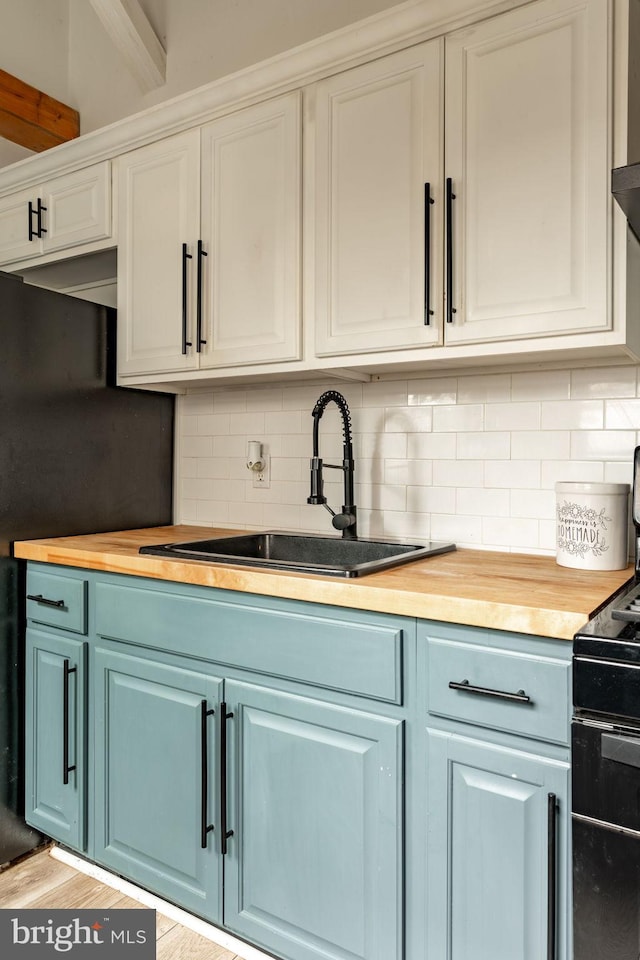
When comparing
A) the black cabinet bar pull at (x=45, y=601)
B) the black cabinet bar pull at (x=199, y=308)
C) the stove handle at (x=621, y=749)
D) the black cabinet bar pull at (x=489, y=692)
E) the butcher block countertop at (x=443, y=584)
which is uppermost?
the black cabinet bar pull at (x=199, y=308)

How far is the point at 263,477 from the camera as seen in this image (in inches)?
93.0

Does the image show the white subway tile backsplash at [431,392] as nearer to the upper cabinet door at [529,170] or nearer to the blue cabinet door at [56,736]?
the upper cabinet door at [529,170]

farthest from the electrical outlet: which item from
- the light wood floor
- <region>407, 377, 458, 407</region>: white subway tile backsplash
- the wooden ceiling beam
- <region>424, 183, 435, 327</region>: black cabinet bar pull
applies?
the wooden ceiling beam

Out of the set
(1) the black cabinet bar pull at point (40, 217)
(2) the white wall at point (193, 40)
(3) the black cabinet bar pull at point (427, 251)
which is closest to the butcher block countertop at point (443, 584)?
(3) the black cabinet bar pull at point (427, 251)

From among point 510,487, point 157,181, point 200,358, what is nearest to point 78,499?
point 200,358

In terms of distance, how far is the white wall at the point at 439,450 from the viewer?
176 centimetres

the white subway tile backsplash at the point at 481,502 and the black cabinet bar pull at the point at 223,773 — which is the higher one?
the white subway tile backsplash at the point at 481,502

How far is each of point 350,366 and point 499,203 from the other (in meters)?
0.54

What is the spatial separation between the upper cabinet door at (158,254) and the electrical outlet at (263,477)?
456 millimetres

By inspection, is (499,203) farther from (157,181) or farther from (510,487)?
(157,181)

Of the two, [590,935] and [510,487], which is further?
[510,487]

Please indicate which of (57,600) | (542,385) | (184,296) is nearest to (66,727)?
(57,600)

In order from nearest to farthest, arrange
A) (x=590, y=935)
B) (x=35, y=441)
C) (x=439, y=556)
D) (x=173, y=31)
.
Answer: (x=590, y=935), (x=439, y=556), (x=35, y=441), (x=173, y=31)

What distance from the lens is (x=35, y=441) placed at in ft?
6.72
